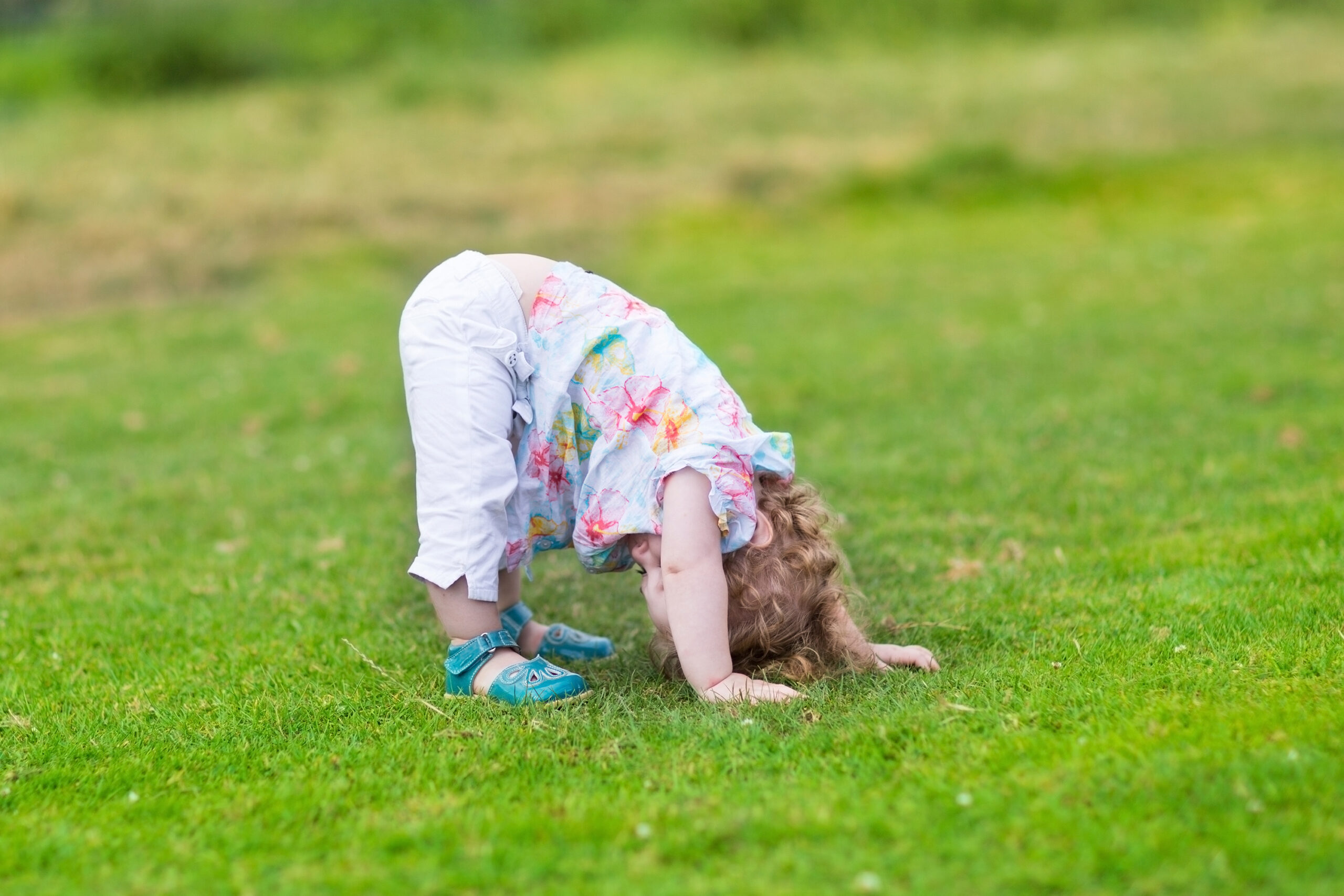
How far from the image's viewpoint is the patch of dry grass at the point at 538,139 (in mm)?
13398

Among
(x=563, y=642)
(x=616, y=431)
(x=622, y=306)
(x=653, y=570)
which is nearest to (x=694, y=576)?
(x=653, y=570)

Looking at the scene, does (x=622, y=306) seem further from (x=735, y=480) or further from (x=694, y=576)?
(x=694, y=576)

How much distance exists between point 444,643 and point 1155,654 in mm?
2070

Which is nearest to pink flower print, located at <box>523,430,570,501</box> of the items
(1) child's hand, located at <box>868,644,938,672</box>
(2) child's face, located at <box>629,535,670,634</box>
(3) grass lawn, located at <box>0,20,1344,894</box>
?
(2) child's face, located at <box>629,535,670,634</box>

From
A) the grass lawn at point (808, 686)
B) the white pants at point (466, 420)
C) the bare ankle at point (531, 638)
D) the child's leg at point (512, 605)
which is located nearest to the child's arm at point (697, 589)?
the grass lawn at point (808, 686)

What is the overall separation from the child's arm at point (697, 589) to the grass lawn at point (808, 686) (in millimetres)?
104

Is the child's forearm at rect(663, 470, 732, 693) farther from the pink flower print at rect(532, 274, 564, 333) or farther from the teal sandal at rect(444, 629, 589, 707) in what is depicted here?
the pink flower print at rect(532, 274, 564, 333)

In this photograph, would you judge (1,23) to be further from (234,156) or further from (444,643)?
(444,643)

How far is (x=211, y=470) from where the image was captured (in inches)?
261

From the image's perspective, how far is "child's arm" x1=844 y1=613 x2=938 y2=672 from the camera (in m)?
3.56

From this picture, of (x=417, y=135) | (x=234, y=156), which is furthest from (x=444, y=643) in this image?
(x=417, y=135)

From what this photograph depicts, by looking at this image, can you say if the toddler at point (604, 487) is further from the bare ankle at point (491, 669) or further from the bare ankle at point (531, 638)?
the bare ankle at point (531, 638)

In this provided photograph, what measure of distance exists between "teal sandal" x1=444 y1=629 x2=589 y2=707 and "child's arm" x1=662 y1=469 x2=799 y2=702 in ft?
1.21

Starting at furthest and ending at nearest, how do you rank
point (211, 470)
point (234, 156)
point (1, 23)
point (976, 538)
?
point (1, 23)
point (234, 156)
point (211, 470)
point (976, 538)
